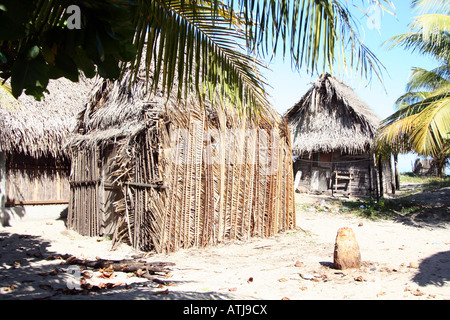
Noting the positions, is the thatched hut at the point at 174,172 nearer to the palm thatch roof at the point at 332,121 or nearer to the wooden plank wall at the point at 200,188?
the wooden plank wall at the point at 200,188

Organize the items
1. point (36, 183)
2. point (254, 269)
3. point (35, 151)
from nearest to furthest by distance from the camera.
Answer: point (254, 269)
point (35, 151)
point (36, 183)

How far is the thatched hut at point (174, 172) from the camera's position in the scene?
237 inches

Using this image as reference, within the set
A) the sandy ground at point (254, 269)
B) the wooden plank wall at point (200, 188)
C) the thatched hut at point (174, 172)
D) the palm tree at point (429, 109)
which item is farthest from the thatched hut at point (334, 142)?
the wooden plank wall at point (200, 188)

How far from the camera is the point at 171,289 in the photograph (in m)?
4.09

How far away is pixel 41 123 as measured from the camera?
896cm

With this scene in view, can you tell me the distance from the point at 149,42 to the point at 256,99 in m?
1.34

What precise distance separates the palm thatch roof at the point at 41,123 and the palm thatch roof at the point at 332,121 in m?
9.39

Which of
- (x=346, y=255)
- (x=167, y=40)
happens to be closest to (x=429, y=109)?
(x=346, y=255)

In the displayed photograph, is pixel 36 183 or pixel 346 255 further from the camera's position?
pixel 36 183

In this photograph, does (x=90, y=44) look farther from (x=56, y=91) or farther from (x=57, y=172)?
(x=56, y=91)

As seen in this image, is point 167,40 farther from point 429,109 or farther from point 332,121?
point 332,121

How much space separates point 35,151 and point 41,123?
73 cm

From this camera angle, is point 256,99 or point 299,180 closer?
point 256,99

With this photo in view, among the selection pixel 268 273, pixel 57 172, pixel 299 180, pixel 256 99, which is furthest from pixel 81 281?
pixel 299 180
